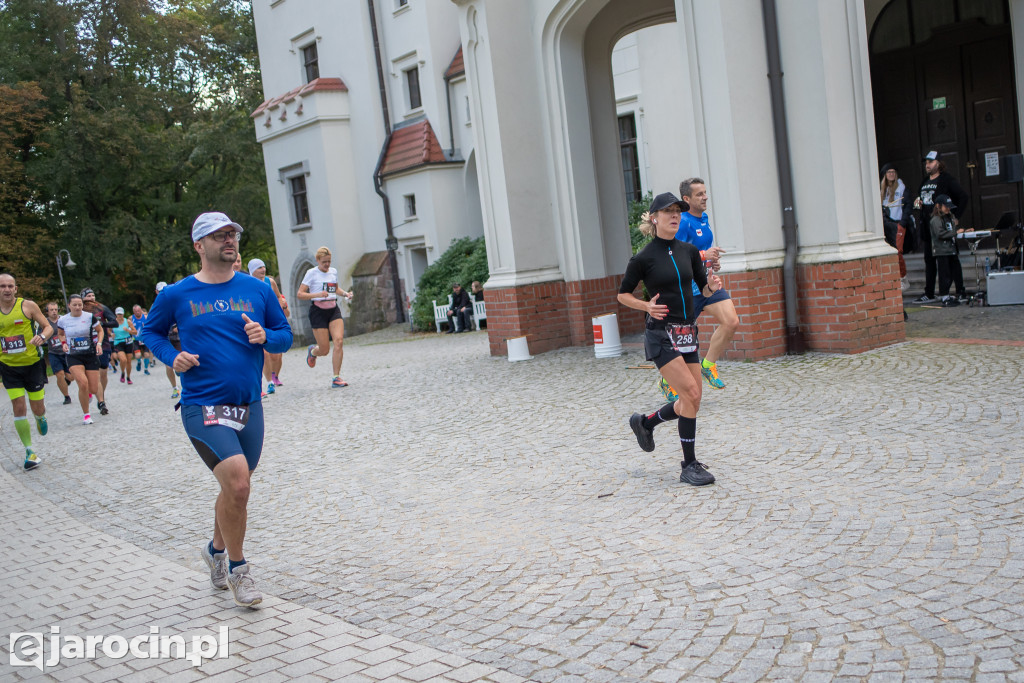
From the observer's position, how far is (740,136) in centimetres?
1077

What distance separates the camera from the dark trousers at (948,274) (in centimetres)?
1335

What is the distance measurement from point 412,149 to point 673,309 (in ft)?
74.9

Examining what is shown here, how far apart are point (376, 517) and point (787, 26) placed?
24.9ft

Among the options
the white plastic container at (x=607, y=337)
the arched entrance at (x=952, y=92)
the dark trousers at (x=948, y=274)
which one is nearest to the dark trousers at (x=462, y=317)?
the arched entrance at (x=952, y=92)

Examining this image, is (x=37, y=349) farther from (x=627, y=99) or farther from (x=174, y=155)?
(x=174, y=155)

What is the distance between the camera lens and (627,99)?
22531 millimetres

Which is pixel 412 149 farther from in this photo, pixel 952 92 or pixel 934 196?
pixel 934 196

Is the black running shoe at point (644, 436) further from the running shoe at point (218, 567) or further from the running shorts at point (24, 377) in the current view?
the running shorts at point (24, 377)

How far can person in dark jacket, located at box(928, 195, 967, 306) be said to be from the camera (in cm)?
1275

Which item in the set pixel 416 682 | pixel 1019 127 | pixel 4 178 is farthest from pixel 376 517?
pixel 4 178

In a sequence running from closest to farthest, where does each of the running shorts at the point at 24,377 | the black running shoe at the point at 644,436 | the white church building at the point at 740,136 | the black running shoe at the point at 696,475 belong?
the black running shoe at the point at 696,475
the black running shoe at the point at 644,436
the running shorts at the point at 24,377
the white church building at the point at 740,136

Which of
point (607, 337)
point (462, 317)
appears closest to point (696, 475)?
point (607, 337)

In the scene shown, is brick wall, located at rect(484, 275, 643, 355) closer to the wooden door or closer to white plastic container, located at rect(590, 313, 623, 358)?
white plastic container, located at rect(590, 313, 623, 358)

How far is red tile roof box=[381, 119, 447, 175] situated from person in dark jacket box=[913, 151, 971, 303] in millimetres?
16393
